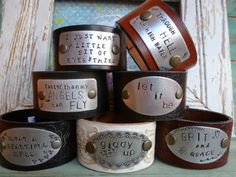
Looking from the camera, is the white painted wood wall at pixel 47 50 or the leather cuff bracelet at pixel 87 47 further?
the white painted wood wall at pixel 47 50

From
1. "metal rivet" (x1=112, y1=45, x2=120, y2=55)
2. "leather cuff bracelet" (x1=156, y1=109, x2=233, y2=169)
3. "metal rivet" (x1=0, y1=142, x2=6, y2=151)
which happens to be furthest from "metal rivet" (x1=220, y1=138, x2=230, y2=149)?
"metal rivet" (x1=0, y1=142, x2=6, y2=151)

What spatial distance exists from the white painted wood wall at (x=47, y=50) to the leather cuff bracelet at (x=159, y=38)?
0.13m

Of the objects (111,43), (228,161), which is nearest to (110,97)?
(111,43)

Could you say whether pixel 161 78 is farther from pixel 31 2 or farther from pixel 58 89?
pixel 31 2

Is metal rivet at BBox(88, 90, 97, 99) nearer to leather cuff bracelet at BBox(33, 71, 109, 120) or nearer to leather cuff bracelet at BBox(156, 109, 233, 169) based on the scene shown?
leather cuff bracelet at BBox(33, 71, 109, 120)

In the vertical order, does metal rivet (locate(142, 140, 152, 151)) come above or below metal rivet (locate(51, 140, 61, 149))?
below

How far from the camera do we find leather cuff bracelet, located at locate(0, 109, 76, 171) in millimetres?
380

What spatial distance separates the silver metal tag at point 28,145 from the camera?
15.0 inches

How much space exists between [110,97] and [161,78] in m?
0.12

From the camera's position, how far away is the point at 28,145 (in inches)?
15.0

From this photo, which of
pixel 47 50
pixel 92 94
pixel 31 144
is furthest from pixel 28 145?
pixel 47 50

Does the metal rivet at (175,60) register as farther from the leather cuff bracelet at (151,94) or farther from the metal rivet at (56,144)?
the metal rivet at (56,144)

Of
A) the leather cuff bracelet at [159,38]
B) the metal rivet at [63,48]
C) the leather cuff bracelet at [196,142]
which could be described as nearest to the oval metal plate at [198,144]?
the leather cuff bracelet at [196,142]

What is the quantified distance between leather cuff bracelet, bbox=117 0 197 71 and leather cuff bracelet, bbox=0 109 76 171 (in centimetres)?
16
